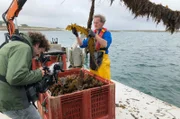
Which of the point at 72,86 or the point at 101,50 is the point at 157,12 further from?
the point at 72,86

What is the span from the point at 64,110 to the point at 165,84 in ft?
23.8

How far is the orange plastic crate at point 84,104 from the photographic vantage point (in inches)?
81.3

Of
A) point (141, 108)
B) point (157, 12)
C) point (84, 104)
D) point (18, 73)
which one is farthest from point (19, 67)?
point (157, 12)

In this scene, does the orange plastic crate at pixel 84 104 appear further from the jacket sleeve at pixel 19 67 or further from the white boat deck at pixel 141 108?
the white boat deck at pixel 141 108

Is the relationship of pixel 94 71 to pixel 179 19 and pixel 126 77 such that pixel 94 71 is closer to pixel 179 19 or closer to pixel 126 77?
pixel 179 19

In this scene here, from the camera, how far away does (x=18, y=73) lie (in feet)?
5.13

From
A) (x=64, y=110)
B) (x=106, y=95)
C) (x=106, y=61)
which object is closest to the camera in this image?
(x=64, y=110)

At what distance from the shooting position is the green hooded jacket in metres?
1.57

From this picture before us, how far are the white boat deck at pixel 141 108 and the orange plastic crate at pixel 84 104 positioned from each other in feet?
3.13

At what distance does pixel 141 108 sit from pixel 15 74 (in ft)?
9.16

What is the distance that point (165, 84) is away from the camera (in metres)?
8.19

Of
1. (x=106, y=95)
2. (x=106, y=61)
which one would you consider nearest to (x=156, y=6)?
(x=106, y=61)

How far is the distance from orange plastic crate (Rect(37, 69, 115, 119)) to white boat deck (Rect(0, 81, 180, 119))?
95 centimetres

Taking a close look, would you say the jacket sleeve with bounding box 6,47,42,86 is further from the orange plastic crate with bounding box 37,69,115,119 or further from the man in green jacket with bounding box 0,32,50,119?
the orange plastic crate with bounding box 37,69,115,119
